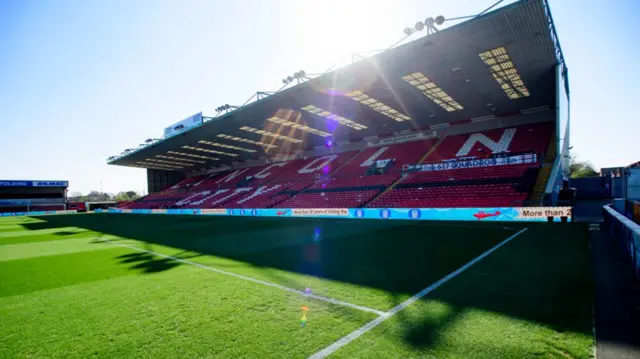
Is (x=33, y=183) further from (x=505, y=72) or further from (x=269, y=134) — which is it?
(x=505, y=72)

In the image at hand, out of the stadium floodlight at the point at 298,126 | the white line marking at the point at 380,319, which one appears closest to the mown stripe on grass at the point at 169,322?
the white line marking at the point at 380,319

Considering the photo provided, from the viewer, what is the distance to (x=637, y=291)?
16.3ft

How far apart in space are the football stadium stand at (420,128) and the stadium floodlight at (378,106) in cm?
9

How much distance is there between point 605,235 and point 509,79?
39.3 feet

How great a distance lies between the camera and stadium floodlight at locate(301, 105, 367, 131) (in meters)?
23.4

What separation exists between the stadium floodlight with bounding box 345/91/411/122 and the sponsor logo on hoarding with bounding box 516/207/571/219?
1266 cm

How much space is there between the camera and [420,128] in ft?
102

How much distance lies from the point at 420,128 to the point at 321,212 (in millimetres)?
16195

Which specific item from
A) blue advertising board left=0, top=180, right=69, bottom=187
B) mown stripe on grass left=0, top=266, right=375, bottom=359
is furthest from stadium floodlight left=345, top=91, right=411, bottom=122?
blue advertising board left=0, top=180, right=69, bottom=187

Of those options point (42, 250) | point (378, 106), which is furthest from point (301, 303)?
point (378, 106)

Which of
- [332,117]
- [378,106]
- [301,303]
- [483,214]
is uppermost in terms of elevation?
[378,106]

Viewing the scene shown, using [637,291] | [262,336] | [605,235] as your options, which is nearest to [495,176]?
[605,235]

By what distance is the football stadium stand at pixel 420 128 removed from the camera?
49.7ft

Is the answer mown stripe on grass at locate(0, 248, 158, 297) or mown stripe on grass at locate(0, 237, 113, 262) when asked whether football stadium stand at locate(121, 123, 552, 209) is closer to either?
mown stripe on grass at locate(0, 237, 113, 262)
